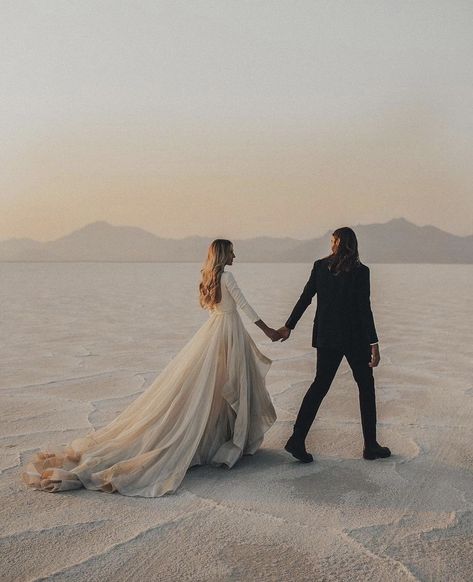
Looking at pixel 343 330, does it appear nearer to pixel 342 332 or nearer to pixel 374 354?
pixel 342 332

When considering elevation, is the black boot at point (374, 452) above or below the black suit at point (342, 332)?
below

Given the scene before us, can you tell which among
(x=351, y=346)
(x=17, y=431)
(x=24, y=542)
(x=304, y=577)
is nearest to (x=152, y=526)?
(x=24, y=542)

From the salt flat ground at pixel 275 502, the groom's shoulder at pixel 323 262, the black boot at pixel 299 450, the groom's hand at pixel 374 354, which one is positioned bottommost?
the salt flat ground at pixel 275 502

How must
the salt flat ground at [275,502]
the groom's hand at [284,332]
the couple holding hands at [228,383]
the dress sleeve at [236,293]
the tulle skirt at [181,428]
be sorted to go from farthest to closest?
the groom's hand at [284,332]
the dress sleeve at [236,293]
the couple holding hands at [228,383]
the tulle skirt at [181,428]
the salt flat ground at [275,502]

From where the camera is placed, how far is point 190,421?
3.80m

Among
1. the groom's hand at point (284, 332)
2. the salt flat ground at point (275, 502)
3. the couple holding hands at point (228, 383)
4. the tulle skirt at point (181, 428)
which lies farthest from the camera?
the groom's hand at point (284, 332)

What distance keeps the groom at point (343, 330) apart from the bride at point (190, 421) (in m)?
0.29

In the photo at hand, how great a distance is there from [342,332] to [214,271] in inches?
33.0

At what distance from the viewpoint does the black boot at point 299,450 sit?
4.00 m

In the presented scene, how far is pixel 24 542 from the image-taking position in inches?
113

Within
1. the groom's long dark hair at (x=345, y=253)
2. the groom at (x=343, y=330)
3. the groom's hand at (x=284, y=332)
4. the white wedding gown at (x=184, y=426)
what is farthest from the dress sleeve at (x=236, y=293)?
the groom's long dark hair at (x=345, y=253)

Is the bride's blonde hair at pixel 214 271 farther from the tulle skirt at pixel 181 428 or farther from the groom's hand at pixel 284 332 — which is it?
the groom's hand at pixel 284 332

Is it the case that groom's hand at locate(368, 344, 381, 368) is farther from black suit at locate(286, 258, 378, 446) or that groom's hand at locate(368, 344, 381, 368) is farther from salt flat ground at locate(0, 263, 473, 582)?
salt flat ground at locate(0, 263, 473, 582)

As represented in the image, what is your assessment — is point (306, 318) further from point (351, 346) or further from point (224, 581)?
point (224, 581)
